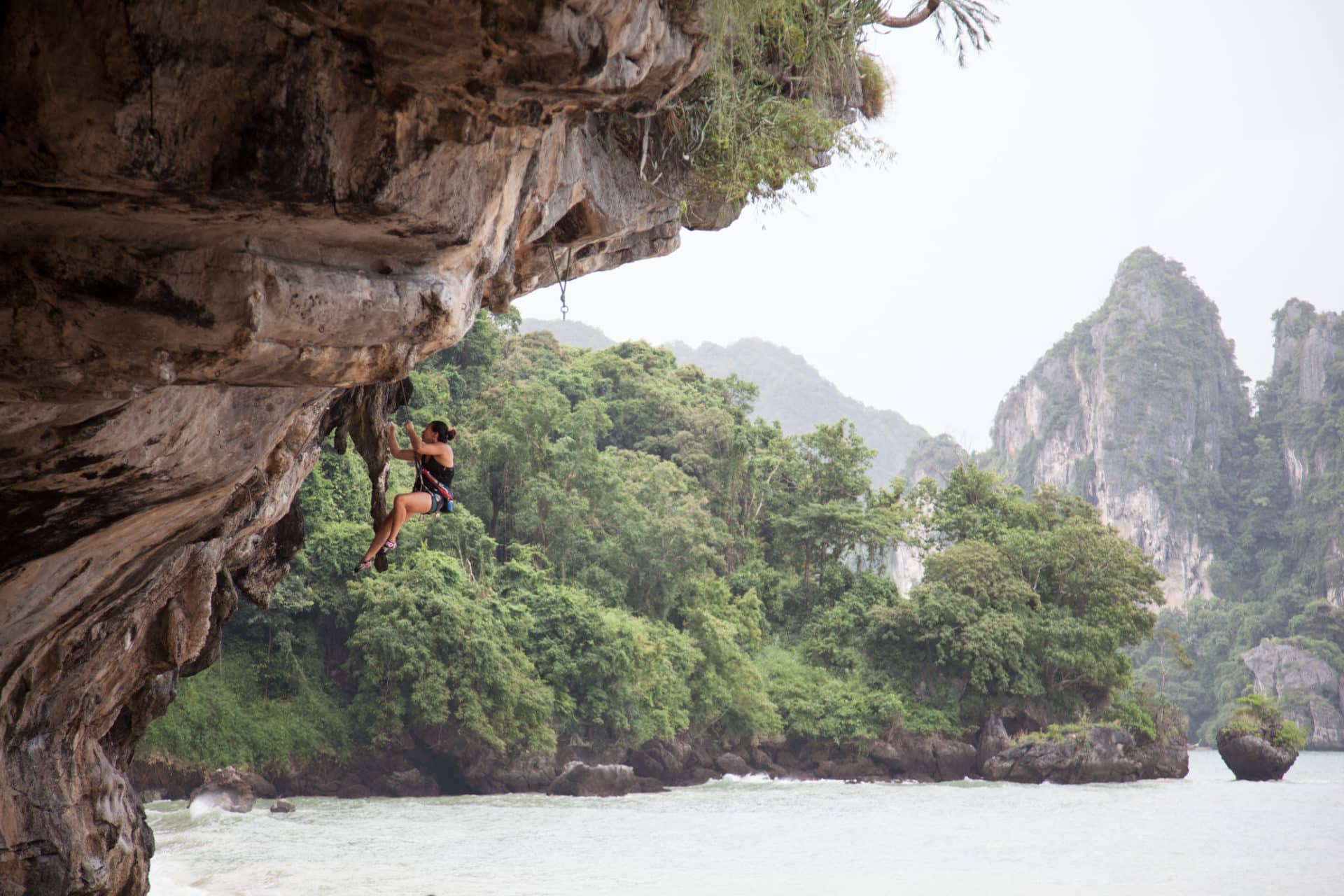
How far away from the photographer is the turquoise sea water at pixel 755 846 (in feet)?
53.8

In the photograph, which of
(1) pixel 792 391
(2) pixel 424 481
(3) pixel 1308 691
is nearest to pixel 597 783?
(2) pixel 424 481

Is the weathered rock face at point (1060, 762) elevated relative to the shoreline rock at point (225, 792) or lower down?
lower down

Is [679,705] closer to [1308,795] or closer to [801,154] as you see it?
[1308,795]

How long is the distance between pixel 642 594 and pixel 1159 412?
51.2 m

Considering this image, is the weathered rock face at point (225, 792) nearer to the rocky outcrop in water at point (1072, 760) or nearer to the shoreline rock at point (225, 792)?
the shoreline rock at point (225, 792)

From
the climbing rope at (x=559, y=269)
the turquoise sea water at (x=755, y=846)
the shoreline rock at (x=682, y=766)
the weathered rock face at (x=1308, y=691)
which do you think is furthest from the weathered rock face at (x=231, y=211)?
the weathered rock face at (x=1308, y=691)

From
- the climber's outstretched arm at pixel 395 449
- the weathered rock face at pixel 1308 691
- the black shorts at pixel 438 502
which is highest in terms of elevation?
the climber's outstretched arm at pixel 395 449

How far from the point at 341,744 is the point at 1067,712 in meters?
19.0

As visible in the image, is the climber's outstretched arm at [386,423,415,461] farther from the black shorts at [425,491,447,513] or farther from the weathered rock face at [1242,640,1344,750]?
the weathered rock face at [1242,640,1344,750]

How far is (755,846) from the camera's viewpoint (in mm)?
20359

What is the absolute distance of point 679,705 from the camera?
94.0 feet

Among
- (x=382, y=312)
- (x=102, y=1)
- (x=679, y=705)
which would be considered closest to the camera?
(x=102, y=1)

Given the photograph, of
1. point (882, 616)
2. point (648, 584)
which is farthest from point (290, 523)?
point (882, 616)

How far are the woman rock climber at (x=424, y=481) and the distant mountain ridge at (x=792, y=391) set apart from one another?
127m
